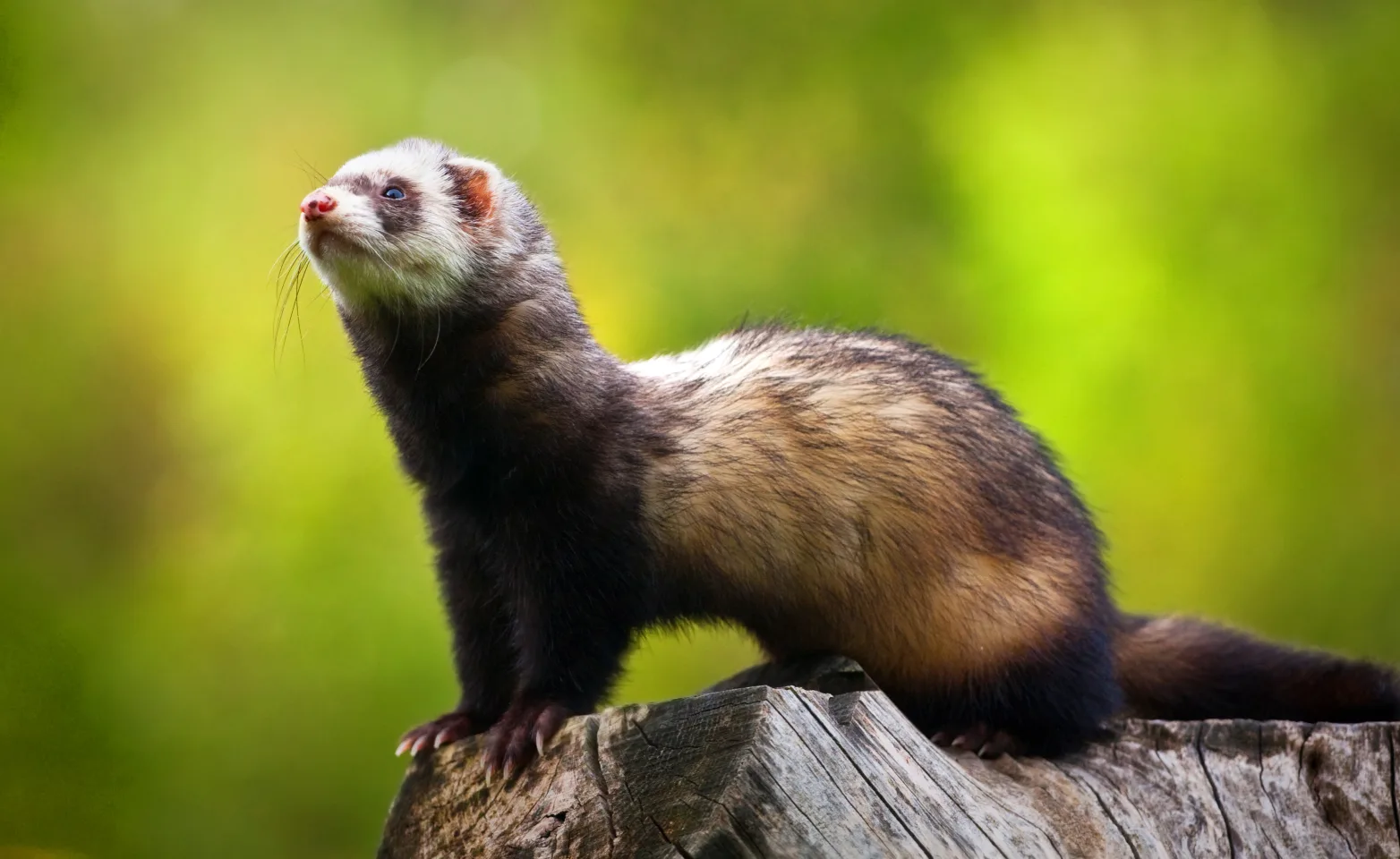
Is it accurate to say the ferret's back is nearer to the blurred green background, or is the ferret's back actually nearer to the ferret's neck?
the ferret's neck

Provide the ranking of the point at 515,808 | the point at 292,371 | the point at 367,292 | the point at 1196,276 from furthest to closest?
the point at 1196,276
the point at 292,371
the point at 367,292
the point at 515,808

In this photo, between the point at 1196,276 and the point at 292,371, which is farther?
the point at 1196,276

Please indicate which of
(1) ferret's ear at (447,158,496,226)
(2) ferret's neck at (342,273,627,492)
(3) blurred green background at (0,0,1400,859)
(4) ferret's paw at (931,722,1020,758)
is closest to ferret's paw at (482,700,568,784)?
(2) ferret's neck at (342,273,627,492)

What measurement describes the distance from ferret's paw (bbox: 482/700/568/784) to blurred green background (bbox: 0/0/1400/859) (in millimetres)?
3298

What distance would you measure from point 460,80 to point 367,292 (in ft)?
12.0

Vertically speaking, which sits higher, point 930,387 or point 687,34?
point 687,34

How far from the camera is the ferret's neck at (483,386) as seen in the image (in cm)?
295

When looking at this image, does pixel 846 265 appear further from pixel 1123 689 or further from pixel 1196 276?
pixel 1123 689

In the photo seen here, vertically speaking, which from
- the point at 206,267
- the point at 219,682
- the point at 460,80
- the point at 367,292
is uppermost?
the point at 460,80

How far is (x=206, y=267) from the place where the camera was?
569 cm

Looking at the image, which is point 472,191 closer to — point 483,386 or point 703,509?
point 483,386

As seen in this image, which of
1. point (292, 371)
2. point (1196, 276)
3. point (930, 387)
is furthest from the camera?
point (1196, 276)

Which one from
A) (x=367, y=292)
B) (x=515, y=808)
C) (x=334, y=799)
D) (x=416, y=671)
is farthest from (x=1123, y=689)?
(x=334, y=799)

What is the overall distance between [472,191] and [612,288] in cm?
299
